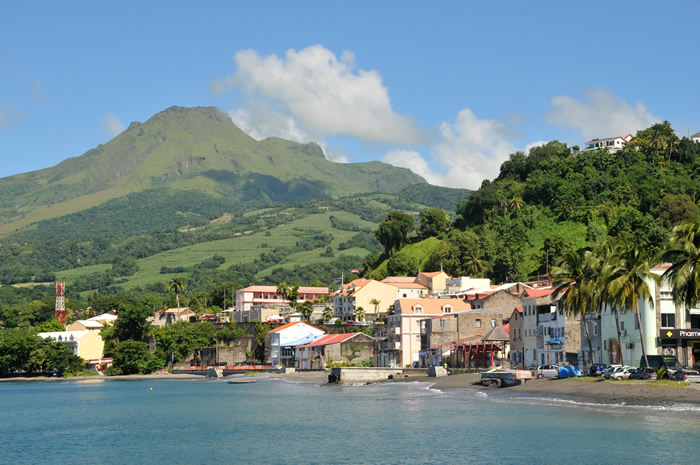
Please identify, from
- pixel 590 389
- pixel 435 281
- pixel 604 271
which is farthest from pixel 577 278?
pixel 435 281

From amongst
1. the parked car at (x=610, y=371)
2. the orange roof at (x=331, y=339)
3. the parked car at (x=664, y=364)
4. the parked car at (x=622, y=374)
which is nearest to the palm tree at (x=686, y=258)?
the parked car at (x=664, y=364)

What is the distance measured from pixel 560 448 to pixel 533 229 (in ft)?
428

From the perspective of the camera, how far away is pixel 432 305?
132 meters

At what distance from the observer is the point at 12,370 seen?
535 ft

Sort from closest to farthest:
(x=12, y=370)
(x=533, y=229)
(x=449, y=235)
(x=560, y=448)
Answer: (x=560, y=448)
(x=12, y=370)
(x=533, y=229)
(x=449, y=235)

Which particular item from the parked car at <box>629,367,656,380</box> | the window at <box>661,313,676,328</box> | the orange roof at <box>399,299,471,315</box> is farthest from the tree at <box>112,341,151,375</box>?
the parked car at <box>629,367,656,380</box>

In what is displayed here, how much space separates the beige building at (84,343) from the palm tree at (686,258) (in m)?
138

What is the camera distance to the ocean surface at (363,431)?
4641cm

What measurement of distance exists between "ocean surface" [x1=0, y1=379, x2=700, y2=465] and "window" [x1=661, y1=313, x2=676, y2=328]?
16099mm

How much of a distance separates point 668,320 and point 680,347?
269 cm

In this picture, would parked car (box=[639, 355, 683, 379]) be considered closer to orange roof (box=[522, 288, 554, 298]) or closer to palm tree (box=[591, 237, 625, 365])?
palm tree (box=[591, 237, 625, 365])

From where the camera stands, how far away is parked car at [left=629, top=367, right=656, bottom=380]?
66000 mm

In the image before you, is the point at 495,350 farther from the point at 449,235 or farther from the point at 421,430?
the point at 449,235

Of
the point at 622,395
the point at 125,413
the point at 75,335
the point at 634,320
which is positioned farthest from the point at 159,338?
the point at 622,395
